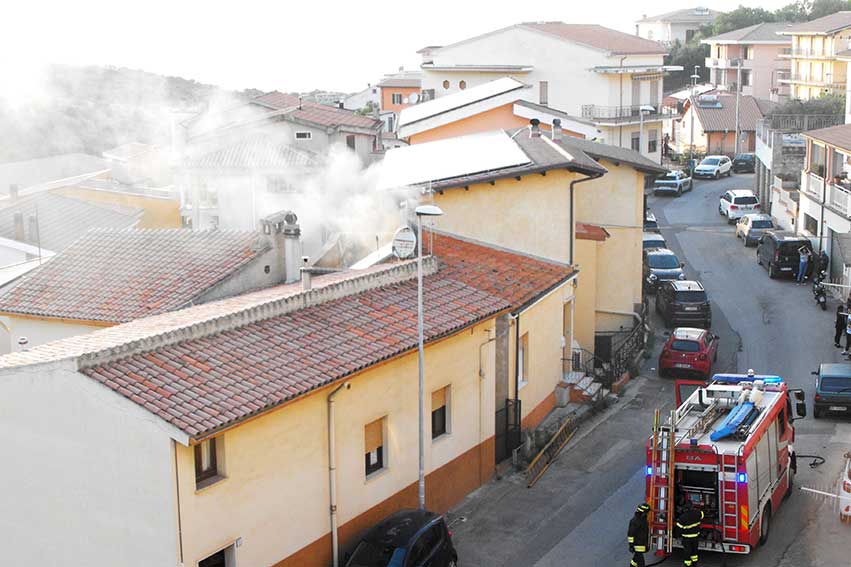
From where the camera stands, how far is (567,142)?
1350 inches

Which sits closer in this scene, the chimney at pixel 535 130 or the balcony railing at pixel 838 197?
the chimney at pixel 535 130

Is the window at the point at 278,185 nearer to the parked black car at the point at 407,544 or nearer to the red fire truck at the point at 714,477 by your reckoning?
the parked black car at the point at 407,544

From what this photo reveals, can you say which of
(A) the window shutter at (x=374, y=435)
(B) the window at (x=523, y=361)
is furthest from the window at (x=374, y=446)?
(B) the window at (x=523, y=361)

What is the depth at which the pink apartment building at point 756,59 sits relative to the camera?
94250mm

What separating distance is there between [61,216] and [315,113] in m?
12.6

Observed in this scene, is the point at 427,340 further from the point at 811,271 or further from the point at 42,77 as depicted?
the point at 811,271

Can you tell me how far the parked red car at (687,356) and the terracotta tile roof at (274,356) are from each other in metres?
9.38

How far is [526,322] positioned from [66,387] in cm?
1217

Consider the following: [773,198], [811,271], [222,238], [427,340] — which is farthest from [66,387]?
[773,198]

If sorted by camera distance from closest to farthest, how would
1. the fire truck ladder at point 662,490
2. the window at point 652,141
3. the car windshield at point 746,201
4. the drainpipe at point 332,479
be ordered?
the drainpipe at point 332,479 < the fire truck ladder at point 662,490 < the car windshield at point 746,201 < the window at point 652,141

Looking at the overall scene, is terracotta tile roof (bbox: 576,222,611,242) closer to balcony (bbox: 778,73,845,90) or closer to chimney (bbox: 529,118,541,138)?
chimney (bbox: 529,118,541,138)

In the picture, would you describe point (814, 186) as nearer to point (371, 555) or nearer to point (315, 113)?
point (315, 113)

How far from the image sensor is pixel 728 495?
58.8ft

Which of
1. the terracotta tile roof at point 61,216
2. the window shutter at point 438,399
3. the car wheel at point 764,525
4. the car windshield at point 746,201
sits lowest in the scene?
the car wheel at point 764,525
